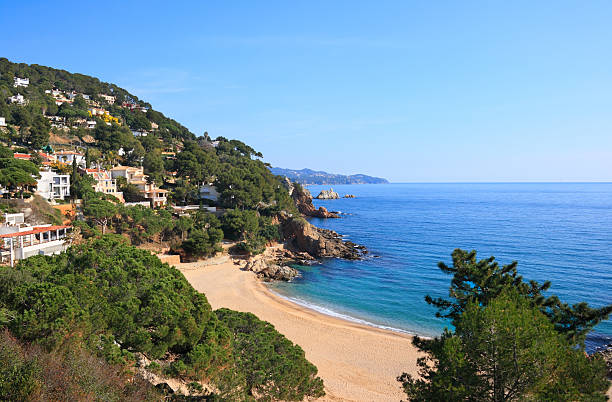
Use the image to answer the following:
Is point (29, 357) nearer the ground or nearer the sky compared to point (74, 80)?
nearer the ground

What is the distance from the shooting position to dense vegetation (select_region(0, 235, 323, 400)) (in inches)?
356

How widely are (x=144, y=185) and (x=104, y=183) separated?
191 inches

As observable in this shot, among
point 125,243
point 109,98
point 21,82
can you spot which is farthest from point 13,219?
point 109,98

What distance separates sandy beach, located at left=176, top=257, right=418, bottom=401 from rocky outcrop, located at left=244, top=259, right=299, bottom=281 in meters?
2.40

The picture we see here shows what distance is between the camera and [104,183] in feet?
149

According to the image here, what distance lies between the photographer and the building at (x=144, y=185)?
4766cm

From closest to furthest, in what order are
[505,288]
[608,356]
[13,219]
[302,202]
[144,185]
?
1. [505,288]
2. [608,356]
3. [13,219]
4. [144,185]
5. [302,202]

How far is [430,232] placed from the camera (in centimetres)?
6053

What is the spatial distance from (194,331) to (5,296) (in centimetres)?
528

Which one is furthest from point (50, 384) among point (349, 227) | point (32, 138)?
point (349, 227)

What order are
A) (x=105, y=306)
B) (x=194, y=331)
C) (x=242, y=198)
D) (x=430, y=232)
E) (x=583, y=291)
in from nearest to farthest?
(x=105, y=306), (x=194, y=331), (x=583, y=291), (x=242, y=198), (x=430, y=232)

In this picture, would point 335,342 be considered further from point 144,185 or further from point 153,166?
point 153,166

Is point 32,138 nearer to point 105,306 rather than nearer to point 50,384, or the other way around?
point 105,306

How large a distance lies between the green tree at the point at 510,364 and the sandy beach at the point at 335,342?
8.38 metres
